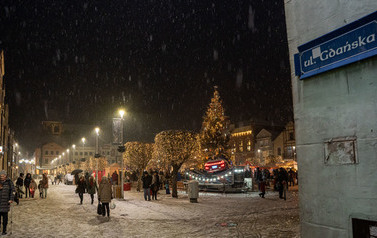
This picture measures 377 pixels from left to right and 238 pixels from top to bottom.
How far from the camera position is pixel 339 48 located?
16.8 ft

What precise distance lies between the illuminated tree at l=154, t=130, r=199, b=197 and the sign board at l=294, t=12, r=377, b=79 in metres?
18.7

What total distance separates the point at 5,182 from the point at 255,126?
73594mm

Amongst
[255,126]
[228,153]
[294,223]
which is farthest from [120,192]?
[255,126]

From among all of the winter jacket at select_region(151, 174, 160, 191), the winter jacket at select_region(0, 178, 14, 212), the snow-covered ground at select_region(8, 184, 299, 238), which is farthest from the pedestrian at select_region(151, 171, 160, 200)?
the winter jacket at select_region(0, 178, 14, 212)

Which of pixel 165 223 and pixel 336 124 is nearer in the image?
pixel 336 124

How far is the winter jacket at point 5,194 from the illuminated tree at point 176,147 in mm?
14138

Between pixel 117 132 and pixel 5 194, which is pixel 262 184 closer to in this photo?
pixel 117 132

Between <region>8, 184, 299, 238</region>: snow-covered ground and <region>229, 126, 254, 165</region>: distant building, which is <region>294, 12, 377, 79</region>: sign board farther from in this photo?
<region>229, 126, 254, 165</region>: distant building

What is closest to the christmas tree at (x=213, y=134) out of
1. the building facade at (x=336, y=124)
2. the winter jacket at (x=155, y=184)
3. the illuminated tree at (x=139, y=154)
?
the illuminated tree at (x=139, y=154)

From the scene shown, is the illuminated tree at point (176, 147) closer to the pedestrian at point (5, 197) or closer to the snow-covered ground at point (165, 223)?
the snow-covered ground at point (165, 223)

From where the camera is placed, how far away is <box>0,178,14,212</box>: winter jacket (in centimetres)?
1005

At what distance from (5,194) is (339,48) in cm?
991

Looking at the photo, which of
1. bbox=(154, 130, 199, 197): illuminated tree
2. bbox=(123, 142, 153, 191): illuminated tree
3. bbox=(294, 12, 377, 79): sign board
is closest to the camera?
bbox=(294, 12, 377, 79): sign board

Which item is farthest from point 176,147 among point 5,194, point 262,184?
point 5,194
